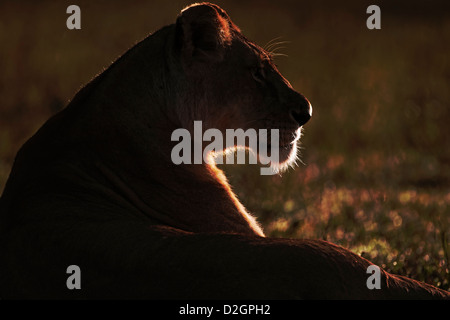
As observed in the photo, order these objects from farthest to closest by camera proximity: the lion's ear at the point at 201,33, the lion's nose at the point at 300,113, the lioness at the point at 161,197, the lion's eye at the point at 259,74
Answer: the lion's nose at the point at 300,113 < the lion's eye at the point at 259,74 < the lion's ear at the point at 201,33 < the lioness at the point at 161,197

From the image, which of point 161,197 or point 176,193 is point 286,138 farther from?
point 161,197

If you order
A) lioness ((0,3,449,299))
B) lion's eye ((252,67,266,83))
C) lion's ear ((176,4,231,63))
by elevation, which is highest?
lion's ear ((176,4,231,63))

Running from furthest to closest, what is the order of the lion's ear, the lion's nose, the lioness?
1. the lion's nose
2. the lion's ear
3. the lioness

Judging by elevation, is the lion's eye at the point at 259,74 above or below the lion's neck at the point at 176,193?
above

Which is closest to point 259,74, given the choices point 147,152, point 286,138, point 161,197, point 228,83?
point 228,83

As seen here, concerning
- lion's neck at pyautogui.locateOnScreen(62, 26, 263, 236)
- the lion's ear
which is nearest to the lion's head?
the lion's ear

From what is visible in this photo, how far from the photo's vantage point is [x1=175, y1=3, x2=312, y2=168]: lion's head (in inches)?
167

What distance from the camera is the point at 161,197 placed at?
4.02 metres

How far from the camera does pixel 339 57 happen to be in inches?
610

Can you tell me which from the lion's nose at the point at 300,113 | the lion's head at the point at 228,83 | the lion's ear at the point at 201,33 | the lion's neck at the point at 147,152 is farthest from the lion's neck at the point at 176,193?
the lion's nose at the point at 300,113

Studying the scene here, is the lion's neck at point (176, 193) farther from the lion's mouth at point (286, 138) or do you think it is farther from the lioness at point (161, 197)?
the lion's mouth at point (286, 138)

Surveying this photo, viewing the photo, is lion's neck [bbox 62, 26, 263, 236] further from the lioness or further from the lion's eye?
the lion's eye

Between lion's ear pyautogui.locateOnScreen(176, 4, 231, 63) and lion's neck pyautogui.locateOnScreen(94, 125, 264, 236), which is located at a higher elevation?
lion's ear pyautogui.locateOnScreen(176, 4, 231, 63)

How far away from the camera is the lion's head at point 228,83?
423cm
